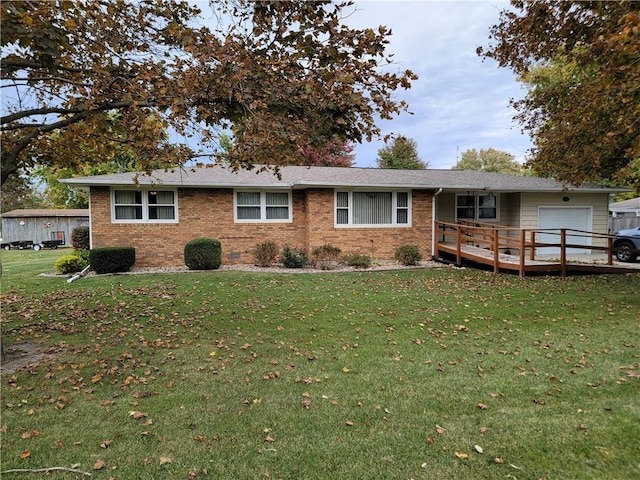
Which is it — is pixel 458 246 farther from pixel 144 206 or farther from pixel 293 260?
pixel 144 206

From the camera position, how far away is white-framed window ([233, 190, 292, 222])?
14.0m

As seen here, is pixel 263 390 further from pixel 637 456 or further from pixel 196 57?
pixel 196 57

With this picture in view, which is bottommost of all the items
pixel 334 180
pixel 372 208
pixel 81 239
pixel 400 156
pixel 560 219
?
pixel 81 239

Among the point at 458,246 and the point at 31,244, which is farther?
the point at 31,244

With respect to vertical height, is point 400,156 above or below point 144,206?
above

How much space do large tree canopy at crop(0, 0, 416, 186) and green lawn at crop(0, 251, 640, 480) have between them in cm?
257

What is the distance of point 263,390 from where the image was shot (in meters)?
3.95

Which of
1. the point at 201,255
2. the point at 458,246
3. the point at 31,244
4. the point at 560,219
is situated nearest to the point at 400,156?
the point at 560,219

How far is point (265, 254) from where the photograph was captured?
13.0 meters

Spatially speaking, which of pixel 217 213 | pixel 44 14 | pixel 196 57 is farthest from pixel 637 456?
pixel 217 213

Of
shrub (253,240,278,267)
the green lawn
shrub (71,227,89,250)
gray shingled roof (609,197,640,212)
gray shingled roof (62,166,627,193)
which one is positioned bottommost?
the green lawn

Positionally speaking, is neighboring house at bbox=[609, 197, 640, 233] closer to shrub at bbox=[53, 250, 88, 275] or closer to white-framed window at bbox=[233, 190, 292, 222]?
white-framed window at bbox=[233, 190, 292, 222]

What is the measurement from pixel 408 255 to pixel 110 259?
937 centimetres

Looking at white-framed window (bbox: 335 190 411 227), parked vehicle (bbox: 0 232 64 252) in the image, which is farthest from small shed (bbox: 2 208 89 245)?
white-framed window (bbox: 335 190 411 227)
